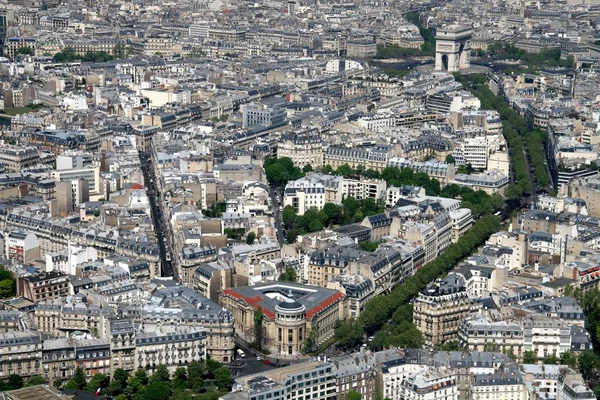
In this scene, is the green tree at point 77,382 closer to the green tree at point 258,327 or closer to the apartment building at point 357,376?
the green tree at point 258,327

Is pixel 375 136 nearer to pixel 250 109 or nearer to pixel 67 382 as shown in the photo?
pixel 250 109

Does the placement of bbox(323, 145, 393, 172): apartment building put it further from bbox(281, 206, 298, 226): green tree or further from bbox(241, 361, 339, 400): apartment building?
bbox(241, 361, 339, 400): apartment building

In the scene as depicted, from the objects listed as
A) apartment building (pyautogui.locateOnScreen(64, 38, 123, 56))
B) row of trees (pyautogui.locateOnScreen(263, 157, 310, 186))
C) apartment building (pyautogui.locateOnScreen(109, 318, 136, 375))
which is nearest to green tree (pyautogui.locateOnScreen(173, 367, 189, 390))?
apartment building (pyautogui.locateOnScreen(109, 318, 136, 375))

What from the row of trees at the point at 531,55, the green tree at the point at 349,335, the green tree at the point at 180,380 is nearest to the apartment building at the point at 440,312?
the green tree at the point at 349,335

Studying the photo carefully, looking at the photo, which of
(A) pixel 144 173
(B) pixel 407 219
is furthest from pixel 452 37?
(B) pixel 407 219

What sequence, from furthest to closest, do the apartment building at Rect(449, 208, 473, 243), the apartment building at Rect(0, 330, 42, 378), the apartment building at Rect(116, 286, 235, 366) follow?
the apartment building at Rect(449, 208, 473, 243) < the apartment building at Rect(116, 286, 235, 366) < the apartment building at Rect(0, 330, 42, 378)

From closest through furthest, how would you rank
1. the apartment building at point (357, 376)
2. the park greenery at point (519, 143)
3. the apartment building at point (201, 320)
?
the apartment building at point (357, 376), the apartment building at point (201, 320), the park greenery at point (519, 143)
